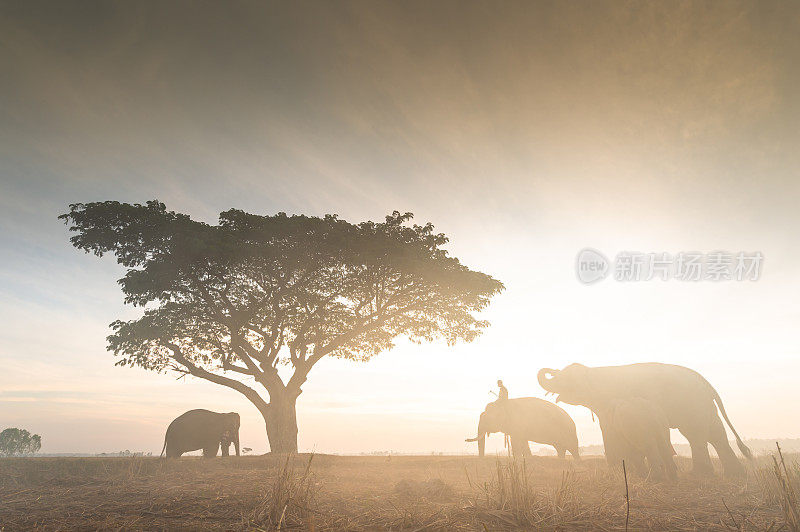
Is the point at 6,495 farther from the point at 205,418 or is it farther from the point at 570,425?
the point at 570,425

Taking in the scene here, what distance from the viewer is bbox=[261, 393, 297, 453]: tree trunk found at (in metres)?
21.4

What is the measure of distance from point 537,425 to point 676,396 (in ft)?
20.2

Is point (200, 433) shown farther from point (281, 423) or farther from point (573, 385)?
point (573, 385)

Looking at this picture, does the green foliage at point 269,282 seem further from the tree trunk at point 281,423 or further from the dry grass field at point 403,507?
the dry grass field at point 403,507

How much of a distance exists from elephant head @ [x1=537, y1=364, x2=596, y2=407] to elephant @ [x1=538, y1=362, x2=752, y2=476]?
0.09 ft

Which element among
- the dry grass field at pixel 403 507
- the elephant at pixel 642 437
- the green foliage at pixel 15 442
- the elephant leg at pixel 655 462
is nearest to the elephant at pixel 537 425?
the elephant at pixel 642 437

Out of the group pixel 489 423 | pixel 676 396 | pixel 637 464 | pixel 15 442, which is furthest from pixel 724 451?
pixel 15 442

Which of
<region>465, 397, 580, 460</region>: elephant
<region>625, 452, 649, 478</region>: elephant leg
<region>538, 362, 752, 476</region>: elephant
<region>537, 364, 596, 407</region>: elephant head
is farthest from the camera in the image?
<region>465, 397, 580, 460</region>: elephant

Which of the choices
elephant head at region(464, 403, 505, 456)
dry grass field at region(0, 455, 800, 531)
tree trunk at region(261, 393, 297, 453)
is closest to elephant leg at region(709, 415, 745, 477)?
dry grass field at region(0, 455, 800, 531)

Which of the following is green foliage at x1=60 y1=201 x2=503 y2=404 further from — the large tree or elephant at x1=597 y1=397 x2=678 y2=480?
elephant at x1=597 y1=397 x2=678 y2=480

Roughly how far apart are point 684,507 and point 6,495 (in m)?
10.4

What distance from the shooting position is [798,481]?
6.81m

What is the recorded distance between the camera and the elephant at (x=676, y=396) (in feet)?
37.1

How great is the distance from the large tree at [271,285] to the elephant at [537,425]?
6971 mm
